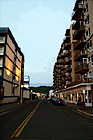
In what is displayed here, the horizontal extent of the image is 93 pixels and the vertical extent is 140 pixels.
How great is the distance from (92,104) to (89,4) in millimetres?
19190

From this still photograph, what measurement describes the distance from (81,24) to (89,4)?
4.64m

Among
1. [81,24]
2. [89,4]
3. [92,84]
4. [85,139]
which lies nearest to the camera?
[85,139]

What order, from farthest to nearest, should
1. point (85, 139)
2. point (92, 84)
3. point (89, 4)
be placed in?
point (89, 4), point (92, 84), point (85, 139)

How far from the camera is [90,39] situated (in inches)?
1053

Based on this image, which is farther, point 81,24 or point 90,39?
point 81,24

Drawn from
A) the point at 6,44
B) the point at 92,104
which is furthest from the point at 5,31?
the point at 92,104

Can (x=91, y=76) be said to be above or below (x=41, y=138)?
above

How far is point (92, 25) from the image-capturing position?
2633 cm

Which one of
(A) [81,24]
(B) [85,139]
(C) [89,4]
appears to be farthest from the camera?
(A) [81,24]

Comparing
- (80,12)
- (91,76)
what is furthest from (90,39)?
(80,12)

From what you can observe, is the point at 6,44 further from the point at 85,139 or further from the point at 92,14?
the point at 85,139

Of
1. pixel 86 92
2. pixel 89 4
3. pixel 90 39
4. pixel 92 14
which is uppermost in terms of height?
pixel 89 4

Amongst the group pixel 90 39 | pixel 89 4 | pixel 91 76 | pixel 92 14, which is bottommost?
pixel 91 76

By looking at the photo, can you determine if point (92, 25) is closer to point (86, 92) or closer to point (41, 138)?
point (86, 92)
